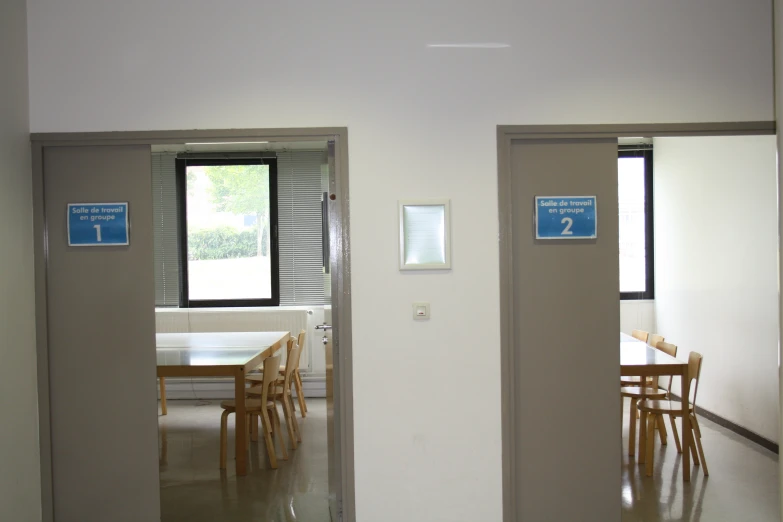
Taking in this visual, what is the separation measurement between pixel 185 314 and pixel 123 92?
4063 millimetres

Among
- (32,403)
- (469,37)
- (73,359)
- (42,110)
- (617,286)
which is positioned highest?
(469,37)

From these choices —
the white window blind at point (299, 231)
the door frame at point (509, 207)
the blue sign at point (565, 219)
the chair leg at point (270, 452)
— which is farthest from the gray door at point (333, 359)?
the white window blind at point (299, 231)

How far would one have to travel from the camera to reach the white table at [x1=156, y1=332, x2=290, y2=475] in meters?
4.46

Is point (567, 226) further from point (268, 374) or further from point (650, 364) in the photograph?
point (268, 374)

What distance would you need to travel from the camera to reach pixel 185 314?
6.95 m

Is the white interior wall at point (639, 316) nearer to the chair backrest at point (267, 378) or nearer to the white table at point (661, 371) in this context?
the white table at point (661, 371)

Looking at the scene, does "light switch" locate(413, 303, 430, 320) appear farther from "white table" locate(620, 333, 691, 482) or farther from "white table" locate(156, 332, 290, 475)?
"white table" locate(156, 332, 290, 475)

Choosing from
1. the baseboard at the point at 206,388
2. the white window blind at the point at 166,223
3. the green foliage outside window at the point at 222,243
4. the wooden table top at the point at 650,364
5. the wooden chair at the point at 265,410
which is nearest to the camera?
the wooden table top at the point at 650,364

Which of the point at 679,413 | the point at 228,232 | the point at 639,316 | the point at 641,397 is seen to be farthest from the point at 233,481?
the point at 639,316

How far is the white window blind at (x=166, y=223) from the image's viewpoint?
7.03 meters

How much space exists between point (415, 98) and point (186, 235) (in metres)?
4.59

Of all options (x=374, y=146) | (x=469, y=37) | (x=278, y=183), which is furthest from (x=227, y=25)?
(x=278, y=183)

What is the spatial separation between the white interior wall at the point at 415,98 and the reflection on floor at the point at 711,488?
1.26 metres

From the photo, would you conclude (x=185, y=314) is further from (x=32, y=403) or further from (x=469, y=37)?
(x=469, y=37)
